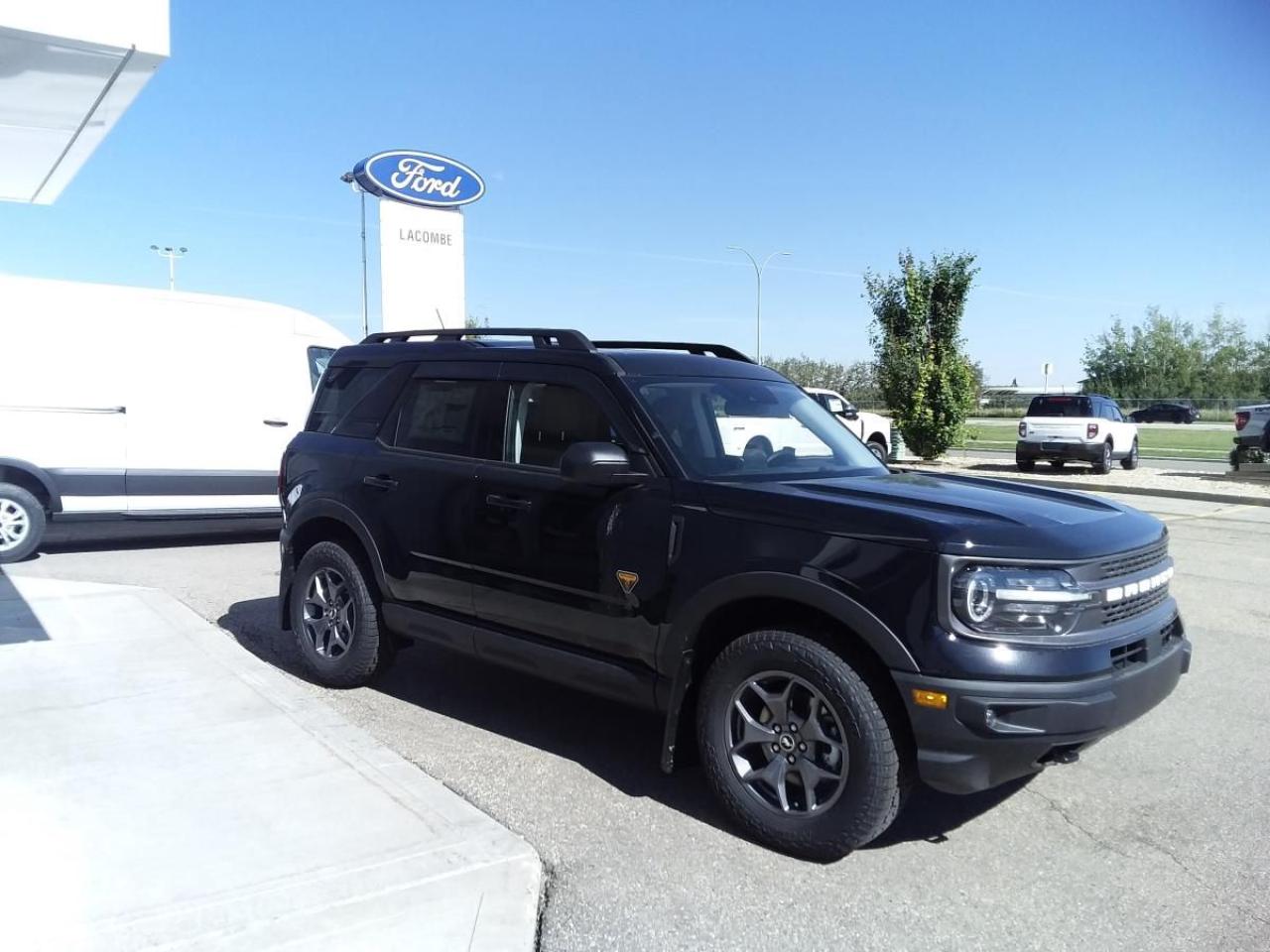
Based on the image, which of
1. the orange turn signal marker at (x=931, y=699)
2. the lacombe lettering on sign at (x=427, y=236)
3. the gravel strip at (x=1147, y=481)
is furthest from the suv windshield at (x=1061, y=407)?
the orange turn signal marker at (x=931, y=699)

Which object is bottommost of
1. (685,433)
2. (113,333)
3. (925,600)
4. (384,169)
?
(925,600)

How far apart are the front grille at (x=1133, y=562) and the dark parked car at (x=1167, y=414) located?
61.9 metres

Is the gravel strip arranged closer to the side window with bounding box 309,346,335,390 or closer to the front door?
the side window with bounding box 309,346,335,390

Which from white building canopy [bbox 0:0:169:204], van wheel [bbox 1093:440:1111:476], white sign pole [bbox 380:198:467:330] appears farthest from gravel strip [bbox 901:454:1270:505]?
white building canopy [bbox 0:0:169:204]

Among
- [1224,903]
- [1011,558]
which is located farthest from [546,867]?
[1224,903]

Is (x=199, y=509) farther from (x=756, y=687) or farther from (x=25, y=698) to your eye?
(x=756, y=687)

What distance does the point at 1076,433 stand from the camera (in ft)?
68.2

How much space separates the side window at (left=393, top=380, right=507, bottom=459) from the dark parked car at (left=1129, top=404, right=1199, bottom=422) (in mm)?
62028

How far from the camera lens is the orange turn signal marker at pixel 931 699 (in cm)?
331

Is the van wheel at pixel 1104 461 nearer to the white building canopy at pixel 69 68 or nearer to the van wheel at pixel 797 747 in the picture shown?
the white building canopy at pixel 69 68

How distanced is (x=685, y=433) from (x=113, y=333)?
7.28 meters

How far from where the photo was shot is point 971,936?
315 cm

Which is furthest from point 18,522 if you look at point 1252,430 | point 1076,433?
point 1252,430

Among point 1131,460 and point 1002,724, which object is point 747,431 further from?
point 1131,460
